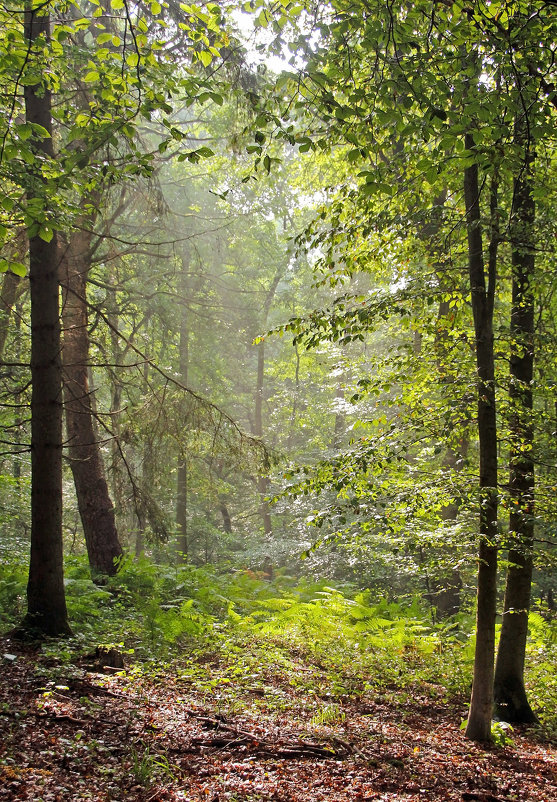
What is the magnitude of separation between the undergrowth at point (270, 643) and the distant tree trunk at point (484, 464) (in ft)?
4.59

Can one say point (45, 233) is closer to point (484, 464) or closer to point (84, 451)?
point (484, 464)

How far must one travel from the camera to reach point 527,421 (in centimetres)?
538

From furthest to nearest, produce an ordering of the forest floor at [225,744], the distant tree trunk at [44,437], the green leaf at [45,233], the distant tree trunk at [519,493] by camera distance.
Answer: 1. the distant tree trunk at [44,437]
2. the distant tree trunk at [519,493]
3. the green leaf at [45,233]
4. the forest floor at [225,744]

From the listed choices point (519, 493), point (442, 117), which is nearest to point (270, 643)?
point (519, 493)

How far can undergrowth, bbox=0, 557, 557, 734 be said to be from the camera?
236 inches

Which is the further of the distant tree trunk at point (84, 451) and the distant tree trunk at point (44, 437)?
the distant tree trunk at point (84, 451)

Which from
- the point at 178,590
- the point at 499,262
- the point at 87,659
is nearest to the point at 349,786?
the point at 87,659

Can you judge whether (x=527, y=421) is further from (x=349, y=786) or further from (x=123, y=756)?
(x=123, y=756)

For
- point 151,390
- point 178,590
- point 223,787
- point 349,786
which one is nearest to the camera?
point 223,787

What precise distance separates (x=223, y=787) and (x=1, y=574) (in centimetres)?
512

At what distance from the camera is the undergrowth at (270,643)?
5.98 metres

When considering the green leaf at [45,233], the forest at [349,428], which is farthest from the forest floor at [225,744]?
the green leaf at [45,233]

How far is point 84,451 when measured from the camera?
28.9 feet

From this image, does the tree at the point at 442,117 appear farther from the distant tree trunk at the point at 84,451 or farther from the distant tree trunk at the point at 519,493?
the distant tree trunk at the point at 84,451
